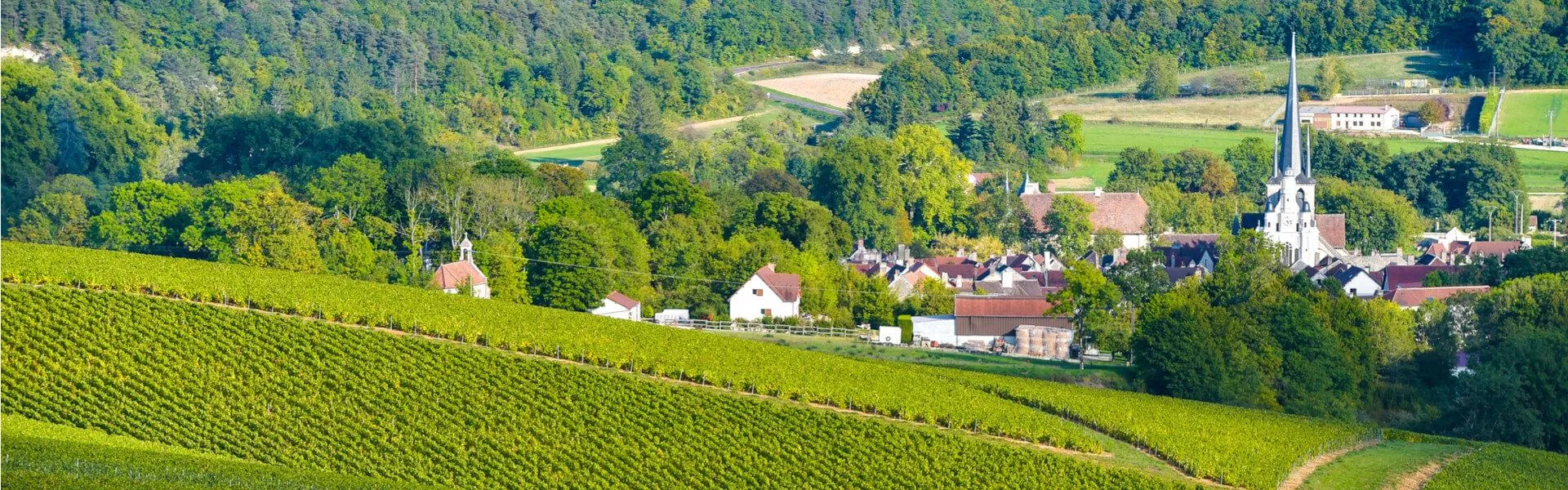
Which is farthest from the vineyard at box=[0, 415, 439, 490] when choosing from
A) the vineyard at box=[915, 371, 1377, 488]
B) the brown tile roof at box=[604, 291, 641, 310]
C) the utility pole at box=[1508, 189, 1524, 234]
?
the utility pole at box=[1508, 189, 1524, 234]

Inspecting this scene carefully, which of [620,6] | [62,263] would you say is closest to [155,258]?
[62,263]

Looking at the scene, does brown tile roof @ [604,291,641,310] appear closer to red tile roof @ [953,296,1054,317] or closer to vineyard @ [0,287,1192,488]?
red tile roof @ [953,296,1054,317]

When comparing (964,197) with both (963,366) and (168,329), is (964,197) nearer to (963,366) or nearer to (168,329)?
(963,366)

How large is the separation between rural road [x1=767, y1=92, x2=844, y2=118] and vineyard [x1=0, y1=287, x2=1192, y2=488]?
101074 mm

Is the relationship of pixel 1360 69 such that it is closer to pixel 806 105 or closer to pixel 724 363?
pixel 806 105

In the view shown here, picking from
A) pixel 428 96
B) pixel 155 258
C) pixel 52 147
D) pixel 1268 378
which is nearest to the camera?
pixel 155 258

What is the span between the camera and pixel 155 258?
202 ft

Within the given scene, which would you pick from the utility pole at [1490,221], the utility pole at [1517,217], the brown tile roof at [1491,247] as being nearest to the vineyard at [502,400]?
the brown tile roof at [1491,247]

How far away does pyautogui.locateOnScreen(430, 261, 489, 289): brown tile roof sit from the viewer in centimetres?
7594

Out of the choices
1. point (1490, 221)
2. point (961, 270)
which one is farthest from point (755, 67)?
point (961, 270)

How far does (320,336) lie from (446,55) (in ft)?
348

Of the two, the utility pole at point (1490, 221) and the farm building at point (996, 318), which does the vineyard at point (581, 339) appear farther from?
the utility pole at point (1490, 221)

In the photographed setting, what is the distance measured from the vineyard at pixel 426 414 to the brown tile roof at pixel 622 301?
84.8 feet

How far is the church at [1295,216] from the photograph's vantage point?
105 m
